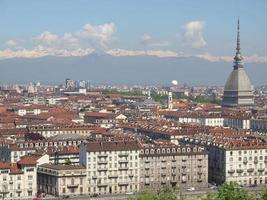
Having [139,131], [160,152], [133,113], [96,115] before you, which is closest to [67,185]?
[160,152]

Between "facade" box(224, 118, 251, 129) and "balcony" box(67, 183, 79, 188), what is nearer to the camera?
"balcony" box(67, 183, 79, 188)

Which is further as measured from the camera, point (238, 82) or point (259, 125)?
point (238, 82)

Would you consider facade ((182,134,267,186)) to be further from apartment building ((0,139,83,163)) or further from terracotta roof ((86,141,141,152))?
apartment building ((0,139,83,163))

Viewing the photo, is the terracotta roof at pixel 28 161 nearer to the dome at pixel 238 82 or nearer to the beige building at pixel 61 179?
the beige building at pixel 61 179

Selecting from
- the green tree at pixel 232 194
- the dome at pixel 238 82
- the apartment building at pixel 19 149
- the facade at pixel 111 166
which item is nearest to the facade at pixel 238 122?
the dome at pixel 238 82

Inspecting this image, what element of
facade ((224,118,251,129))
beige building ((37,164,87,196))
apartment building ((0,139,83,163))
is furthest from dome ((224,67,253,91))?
beige building ((37,164,87,196))

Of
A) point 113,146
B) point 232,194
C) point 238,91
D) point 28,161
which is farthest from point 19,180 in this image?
point 238,91

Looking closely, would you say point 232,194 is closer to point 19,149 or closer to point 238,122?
point 19,149
